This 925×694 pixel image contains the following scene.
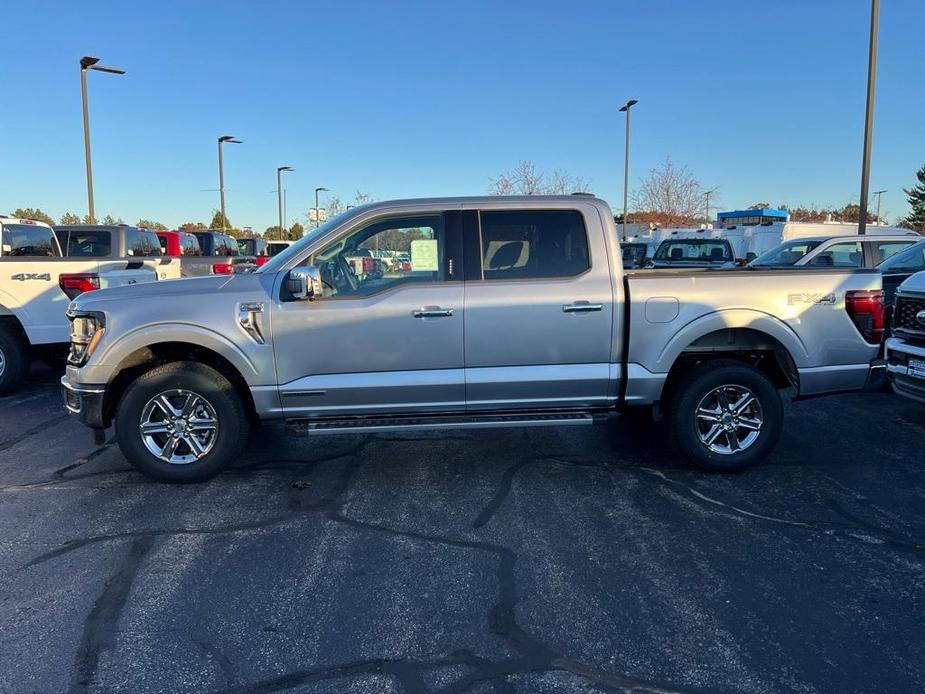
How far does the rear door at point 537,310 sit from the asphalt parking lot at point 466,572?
27.8 inches

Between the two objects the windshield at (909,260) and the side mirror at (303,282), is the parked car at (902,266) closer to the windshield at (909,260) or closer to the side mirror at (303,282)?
the windshield at (909,260)

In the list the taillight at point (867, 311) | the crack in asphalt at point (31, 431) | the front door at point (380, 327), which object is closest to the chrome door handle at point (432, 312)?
the front door at point (380, 327)

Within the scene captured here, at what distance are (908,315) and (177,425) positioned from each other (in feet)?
20.3

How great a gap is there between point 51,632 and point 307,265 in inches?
106

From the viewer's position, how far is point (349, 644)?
3010 mm

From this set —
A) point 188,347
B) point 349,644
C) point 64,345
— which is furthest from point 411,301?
point 64,345

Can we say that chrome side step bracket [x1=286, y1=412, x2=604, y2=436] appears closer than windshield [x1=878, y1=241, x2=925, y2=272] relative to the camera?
Yes

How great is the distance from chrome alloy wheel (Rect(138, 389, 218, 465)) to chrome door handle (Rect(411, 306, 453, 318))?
162 centimetres

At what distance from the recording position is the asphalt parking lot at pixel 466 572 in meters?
2.84

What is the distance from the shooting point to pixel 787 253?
12.0 meters

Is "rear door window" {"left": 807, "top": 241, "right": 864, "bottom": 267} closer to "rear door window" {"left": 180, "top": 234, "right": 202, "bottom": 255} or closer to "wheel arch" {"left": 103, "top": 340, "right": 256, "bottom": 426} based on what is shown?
"wheel arch" {"left": 103, "top": 340, "right": 256, "bottom": 426}

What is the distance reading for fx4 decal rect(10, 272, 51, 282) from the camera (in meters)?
7.83

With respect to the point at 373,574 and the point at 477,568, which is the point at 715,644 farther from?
the point at 373,574

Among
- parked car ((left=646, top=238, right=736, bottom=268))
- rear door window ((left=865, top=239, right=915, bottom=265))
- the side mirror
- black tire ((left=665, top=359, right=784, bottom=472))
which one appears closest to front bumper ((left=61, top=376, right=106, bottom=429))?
the side mirror
